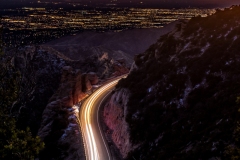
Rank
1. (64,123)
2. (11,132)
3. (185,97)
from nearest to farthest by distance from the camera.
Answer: (11,132)
(185,97)
(64,123)

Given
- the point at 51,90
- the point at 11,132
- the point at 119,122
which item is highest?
the point at 11,132

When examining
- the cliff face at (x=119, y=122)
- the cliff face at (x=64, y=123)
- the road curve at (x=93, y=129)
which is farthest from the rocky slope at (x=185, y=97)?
the cliff face at (x=64, y=123)

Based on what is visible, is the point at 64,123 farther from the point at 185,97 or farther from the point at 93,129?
the point at 185,97

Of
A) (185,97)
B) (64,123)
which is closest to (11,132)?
(185,97)

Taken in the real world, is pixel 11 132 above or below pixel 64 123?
above

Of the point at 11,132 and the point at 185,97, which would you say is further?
the point at 185,97

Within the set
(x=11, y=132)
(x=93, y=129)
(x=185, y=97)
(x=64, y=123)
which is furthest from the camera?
(x=64, y=123)

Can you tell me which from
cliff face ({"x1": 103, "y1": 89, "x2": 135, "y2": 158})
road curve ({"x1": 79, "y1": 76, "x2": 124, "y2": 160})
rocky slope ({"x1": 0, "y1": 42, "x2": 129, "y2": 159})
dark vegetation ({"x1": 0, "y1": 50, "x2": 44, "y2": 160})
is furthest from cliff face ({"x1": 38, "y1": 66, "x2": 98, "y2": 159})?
dark vegetation ({"x1": 0, "y1": 50, "x2": 44, "y2": 160})
